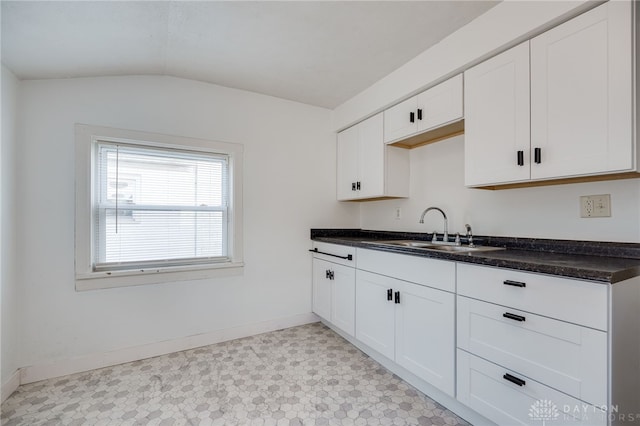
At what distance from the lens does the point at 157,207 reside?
245cm

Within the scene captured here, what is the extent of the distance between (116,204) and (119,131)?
22.8 inches

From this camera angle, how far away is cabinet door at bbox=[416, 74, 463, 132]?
1.96 m

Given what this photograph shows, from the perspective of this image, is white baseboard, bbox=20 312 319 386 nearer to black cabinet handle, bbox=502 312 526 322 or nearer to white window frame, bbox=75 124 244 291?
white window frame, bbox=75 124 244 291

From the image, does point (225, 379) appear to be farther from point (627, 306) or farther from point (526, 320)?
point (627, 306)

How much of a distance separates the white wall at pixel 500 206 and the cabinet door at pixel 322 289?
788mm

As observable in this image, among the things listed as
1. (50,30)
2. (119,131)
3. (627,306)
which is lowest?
(627,306)

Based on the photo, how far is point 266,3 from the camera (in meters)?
1.63

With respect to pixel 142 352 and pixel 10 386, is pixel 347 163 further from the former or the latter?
pixel 10 386

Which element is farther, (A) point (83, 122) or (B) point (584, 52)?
(A) point (83, 122)

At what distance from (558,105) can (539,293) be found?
37.8 inches

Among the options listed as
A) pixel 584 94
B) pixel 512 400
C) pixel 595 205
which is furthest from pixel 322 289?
pixel 584 94

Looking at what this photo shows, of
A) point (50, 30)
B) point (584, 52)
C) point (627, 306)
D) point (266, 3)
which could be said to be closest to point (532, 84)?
point (584, 52)

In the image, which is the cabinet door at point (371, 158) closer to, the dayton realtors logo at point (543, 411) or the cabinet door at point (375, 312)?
the cabinet door at point (375, 312)

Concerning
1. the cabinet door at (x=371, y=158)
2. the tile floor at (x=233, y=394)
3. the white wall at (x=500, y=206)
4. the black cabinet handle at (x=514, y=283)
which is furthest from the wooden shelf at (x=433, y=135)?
the tile floor at (x=233, y=394)
